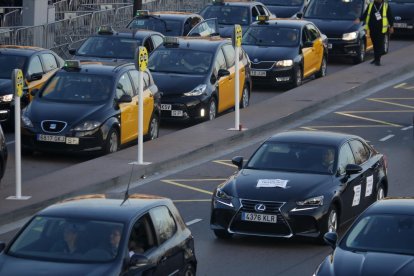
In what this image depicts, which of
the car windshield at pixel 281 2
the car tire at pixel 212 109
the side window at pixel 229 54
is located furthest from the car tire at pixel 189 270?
the car windshield at pixel 281 2

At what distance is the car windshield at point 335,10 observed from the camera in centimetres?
4028

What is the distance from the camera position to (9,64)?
29.7 m

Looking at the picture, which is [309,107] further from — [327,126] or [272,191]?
[272,191]

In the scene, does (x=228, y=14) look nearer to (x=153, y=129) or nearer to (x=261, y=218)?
(x=153, y=129)

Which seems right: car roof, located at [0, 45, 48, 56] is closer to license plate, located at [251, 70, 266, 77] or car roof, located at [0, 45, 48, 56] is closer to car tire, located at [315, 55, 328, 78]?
license plate, located at [251, 70, 266, 77]

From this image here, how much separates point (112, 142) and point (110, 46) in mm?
7620

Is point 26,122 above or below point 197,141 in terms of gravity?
above

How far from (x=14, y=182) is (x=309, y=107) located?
10384 mm

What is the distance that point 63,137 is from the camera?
83.5 feet

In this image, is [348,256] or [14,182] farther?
[14,182]

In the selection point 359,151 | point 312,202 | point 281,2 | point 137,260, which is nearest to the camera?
point 137,260

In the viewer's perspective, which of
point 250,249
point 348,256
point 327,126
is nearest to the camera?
point 348,256

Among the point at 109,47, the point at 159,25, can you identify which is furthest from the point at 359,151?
the point at 159,25

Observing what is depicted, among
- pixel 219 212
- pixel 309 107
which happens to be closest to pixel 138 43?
pixel 309 107
